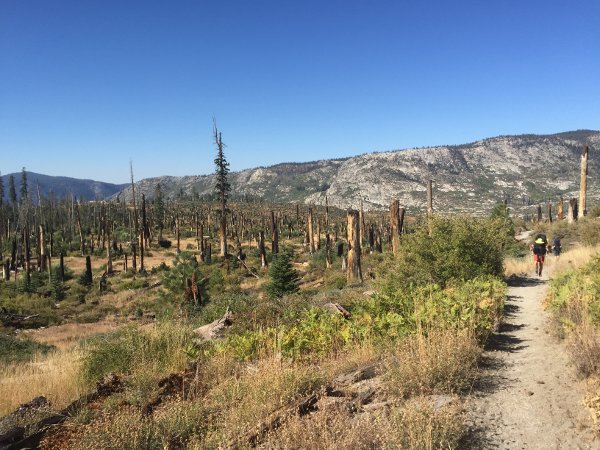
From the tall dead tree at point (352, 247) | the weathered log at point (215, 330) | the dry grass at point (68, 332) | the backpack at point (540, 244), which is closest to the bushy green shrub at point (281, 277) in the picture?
the tall dead tree at point (352, 247)

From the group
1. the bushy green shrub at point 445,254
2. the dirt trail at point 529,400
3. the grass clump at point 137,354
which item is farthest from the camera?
the bushy green shrub at point 445,254

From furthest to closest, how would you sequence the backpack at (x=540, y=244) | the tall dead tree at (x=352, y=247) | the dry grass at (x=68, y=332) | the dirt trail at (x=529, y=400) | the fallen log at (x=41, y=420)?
1. the tall dead tree at (x=352, y=247)
2. the dry grass at (x=68, y=332)
3. the backpack at (x=540, y=244)
4. the fallen log at (x=41, y=420)
5. the dirt trail at (x=529, y=400)

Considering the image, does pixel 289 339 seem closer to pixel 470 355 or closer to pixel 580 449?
pixel 470 355

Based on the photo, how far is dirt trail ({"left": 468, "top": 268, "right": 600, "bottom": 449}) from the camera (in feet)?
11.8

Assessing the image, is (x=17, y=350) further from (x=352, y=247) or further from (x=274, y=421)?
(x=352, y=247)

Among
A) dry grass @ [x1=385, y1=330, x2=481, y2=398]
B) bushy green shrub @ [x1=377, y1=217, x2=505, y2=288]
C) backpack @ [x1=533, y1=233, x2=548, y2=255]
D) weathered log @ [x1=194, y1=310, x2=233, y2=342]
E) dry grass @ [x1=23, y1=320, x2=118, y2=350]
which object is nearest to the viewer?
dry grass @ [x1=385, y1=330, x2=481, y2=398]

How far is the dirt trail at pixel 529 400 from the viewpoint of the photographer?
359cm

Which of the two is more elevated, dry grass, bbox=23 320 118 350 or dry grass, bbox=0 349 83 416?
dry grass, bbox=0 349 83 416

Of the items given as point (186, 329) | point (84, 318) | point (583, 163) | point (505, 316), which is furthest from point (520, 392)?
point (583, 163)

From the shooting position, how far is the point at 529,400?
4371mm

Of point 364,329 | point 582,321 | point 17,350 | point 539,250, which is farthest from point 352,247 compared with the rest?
point 582,321

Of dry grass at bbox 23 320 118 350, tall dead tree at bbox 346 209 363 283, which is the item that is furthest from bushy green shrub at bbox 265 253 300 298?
dry grass at bbox 23 320 118 350

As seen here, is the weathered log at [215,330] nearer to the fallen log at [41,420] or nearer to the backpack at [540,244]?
the fallen log at [41,420]

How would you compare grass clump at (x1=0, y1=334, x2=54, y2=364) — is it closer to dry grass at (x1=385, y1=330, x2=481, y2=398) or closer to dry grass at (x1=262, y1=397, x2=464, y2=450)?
dry grass at (x1=262, y1=397, x2=464, y2=450)
